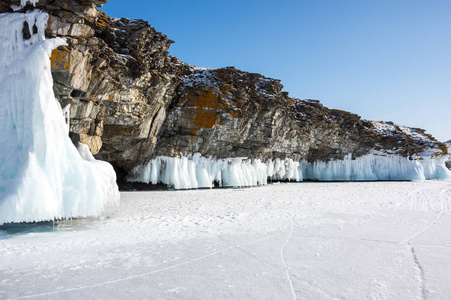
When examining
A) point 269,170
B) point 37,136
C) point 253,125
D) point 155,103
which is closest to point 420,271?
point 37,136

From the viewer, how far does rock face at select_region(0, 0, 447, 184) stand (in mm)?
8859

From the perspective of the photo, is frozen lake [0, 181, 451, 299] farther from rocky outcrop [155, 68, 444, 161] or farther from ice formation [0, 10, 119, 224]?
rocky outcrop [155, 68, 444, 161]

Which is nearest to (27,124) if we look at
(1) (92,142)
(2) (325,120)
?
(1) (92,142)

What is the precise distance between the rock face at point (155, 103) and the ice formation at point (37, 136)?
2.36ft

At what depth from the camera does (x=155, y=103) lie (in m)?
15.6

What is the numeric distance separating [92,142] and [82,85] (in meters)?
2.63

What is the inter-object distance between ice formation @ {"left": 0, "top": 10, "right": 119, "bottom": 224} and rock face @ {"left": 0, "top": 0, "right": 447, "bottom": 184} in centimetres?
72

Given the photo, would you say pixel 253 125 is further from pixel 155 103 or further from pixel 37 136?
pixel 37 136

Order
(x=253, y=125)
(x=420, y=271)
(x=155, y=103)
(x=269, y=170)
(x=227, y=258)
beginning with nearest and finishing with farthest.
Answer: (x=420, y=271), (x=227, y=258), (x=155, y=103), (x=253, y=125), (x=269, y=170)

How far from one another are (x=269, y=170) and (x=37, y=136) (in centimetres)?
2202

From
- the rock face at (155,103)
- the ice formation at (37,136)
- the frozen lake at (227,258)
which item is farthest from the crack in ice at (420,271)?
the rock face at (155,103)

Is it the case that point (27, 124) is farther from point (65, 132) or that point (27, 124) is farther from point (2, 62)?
point (2, 62)

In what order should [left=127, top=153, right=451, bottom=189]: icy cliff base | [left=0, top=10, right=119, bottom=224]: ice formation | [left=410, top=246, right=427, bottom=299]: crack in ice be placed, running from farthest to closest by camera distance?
[left=127, top=153, right=451, bottom=189]: icy cliff base → [left=0, top=10, right=119, bottom=224]: ice formation → [left=410, top=246, right=427, bottom=299]: crack in ice

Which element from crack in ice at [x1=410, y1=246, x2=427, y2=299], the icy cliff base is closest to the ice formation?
crack in ice at [x1=410, y1=246, x2=427, y2=299]
